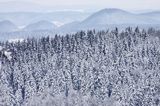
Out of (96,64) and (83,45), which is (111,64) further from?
(83,45)

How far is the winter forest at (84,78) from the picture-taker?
134 metres

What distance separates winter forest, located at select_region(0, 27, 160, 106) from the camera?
134 m

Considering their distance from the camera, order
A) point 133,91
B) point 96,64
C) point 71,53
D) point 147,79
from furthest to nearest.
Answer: point 71,53 → point 96,64 → point 147,79 → point 133,91

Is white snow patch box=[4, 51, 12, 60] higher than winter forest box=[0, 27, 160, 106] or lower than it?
higher

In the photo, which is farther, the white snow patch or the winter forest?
the winter forest

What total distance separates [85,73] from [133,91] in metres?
30.6

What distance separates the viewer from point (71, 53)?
19188cm

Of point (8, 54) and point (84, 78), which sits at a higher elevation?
point (8, 54)

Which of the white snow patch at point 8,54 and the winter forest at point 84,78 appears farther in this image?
the winter forest at point 84,78

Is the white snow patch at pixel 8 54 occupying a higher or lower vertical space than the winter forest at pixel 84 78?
higher

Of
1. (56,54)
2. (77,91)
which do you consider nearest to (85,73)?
(77,91)

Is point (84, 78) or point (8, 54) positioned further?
point (84, 78)

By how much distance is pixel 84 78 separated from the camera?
153 metres

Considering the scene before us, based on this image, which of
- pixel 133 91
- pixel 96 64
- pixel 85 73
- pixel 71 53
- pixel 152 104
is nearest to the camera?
pixel 152 104
